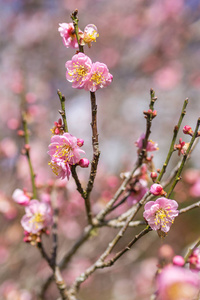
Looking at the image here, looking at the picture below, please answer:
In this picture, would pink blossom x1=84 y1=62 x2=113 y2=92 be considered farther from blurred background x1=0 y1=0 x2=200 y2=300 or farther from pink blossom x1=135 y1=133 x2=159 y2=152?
blurred background x1=0 y1=0 x2=200 y2=300

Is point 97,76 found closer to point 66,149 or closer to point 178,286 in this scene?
point 66,149

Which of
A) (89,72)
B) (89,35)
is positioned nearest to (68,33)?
(89,35)

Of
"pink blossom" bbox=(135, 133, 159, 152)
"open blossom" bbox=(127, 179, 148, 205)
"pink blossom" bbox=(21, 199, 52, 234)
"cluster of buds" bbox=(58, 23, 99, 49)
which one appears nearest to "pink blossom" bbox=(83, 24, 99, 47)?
"cluster of buds" bbox=(58, 23, 99, 49)

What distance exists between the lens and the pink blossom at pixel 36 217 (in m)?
1.72

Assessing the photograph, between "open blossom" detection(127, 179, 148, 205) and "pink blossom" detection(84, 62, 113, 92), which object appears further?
"open blossom" detection(127, 179, 148, 205)

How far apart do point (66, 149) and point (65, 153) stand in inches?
0.8

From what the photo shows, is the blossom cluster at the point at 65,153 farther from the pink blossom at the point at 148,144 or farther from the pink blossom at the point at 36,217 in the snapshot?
the pink blossom at the point at 36,217

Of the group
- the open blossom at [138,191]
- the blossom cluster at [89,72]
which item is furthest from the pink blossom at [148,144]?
the blossom cluster at [89,72]

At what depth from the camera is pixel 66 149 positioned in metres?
1.30

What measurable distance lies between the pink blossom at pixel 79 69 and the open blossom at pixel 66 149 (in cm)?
27

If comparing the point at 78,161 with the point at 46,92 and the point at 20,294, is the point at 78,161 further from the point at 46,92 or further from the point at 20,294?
the point at 46,92

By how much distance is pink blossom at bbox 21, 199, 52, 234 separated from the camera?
172cm

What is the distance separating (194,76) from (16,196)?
6031 millimetres

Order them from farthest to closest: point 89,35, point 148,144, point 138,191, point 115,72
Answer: point 115,72 < point 138,191 < point 148,144 < point 89,35
